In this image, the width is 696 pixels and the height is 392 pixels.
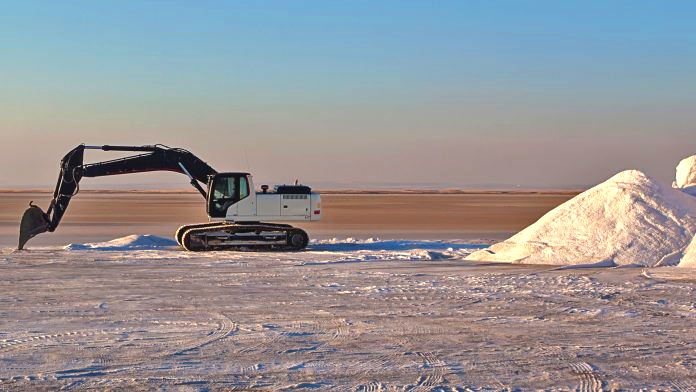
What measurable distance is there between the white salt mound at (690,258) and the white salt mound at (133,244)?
46.4 feet

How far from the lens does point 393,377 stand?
951 cm

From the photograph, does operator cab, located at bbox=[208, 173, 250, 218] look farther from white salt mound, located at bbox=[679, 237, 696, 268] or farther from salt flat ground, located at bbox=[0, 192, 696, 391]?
white salt mound, located at bbox=[679, 237, 696, 268]

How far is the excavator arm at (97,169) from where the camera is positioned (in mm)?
25594

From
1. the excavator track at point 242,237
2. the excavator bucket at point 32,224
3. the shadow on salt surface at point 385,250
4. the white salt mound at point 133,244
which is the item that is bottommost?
the shadow on salt surface at point 385,250

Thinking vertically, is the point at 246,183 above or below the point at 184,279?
above

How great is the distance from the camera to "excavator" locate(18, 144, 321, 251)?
25.3 m

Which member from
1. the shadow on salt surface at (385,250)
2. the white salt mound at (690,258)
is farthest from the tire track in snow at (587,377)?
the shadow on salt surface at (385,250)

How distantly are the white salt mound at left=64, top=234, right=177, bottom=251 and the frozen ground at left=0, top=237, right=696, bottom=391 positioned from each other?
15.0 feet

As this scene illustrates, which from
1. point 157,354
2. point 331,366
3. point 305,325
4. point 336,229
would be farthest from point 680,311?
point 336,229

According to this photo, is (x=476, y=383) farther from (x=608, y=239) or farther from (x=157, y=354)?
(x=608, y=239)

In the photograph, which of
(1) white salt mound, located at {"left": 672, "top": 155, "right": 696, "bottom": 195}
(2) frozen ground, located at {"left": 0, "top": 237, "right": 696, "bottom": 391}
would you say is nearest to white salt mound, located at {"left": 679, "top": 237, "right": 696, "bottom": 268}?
(2) frozen ground, located at {"left": 0, "top": 237, "right": 696, "bottom": 391}

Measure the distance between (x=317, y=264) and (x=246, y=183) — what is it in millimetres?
4786

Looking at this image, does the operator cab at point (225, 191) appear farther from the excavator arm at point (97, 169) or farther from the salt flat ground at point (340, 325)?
the salt flat ground at point (340, 325)

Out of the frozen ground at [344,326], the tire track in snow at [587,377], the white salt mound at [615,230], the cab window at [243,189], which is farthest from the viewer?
the cab window at [243,189]
